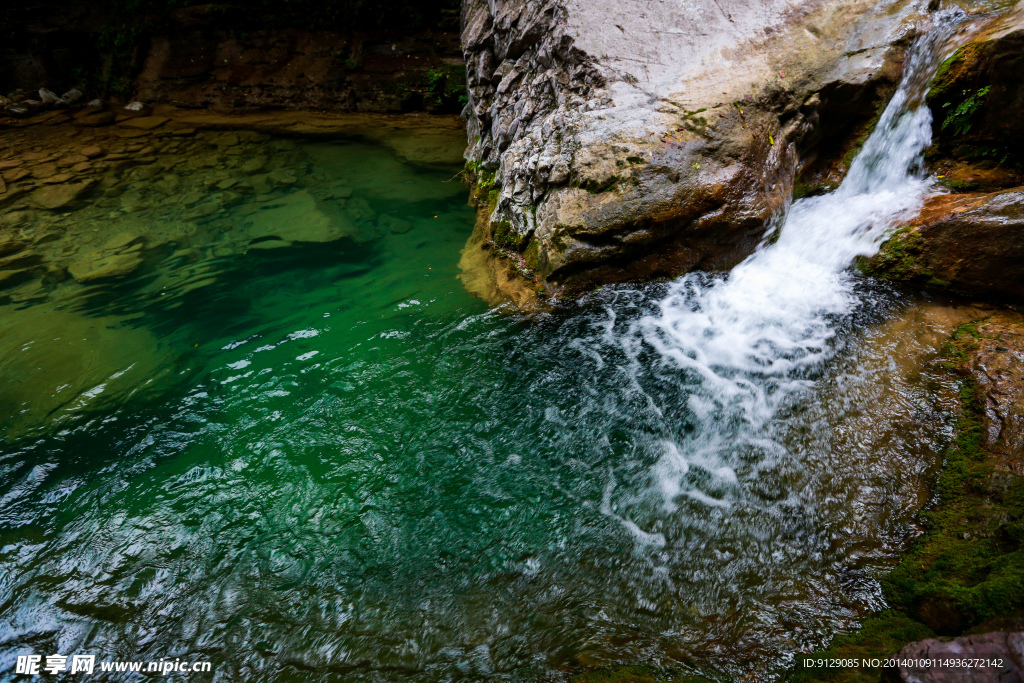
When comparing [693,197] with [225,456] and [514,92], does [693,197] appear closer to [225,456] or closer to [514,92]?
[514,92]

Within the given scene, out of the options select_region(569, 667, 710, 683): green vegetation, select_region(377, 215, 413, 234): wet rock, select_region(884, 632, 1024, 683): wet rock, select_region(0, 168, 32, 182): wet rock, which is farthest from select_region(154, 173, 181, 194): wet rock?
select_region(884, 632, 1024, 683): wet rock

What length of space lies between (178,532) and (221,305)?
118 inches

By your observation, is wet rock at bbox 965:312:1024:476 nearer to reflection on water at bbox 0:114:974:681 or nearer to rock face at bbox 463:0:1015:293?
reflection on water at bbox 0:114:974:681

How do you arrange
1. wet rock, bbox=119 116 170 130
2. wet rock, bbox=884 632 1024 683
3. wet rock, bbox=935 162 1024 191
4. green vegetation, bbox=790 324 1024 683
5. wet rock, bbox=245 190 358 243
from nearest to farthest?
wet rock, bbox=884 632 1024 683 < green vegetation, bbox=790 324 1024 683 < wet rock, bbox=935 162 1024 191 < wet rock, bbox=245 190 358 243 < wet rock, bbox=119 116 170 130

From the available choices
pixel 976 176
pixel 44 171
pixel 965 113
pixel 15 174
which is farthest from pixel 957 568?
pixel 15 174

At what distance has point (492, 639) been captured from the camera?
276 cm

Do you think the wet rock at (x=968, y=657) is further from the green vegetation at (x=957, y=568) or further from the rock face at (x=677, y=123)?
the rock face at (x=677, y=123)

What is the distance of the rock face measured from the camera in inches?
184

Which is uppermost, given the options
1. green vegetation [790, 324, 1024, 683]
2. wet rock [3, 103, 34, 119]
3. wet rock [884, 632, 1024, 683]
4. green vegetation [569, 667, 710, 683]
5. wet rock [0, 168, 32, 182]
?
wet rock [3, 103, 34, 119]

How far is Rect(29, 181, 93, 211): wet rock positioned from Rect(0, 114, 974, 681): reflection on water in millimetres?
2700

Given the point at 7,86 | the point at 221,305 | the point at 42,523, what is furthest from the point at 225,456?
the point at 7,86

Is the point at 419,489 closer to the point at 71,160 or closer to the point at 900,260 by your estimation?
the point at 900,260

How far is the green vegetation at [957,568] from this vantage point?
229 cm

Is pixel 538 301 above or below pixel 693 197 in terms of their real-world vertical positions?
below
